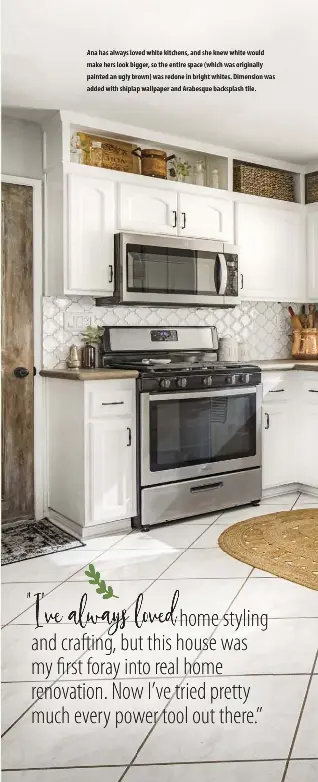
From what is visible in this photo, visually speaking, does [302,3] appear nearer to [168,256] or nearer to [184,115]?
[184,115]

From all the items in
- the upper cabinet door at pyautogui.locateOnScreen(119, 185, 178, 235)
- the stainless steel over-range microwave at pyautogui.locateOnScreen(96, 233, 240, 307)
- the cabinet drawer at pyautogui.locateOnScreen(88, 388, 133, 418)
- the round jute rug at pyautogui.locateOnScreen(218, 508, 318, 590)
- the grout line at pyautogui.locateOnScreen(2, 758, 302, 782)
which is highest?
the upper cabinet door at pyautogui.locateOnScreen(119, 185, 178, 235)

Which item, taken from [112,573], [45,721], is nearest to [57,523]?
[112,573]

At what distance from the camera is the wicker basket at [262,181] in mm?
4301

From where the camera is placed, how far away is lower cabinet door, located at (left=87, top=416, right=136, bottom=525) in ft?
10.8

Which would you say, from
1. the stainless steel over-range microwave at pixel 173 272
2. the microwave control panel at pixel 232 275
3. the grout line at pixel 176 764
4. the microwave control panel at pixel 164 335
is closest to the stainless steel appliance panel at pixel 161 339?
the microwave control panel at pixel 164 335

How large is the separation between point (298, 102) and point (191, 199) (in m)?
0.89

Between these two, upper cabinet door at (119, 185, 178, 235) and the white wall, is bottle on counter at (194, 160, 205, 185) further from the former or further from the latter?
the white wall

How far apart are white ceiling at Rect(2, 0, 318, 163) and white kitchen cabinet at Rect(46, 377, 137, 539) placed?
1.50m

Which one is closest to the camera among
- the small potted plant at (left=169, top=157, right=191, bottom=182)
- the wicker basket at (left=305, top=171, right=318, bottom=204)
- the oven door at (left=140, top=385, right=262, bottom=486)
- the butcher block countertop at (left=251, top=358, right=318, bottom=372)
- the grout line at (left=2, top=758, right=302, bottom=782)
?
the grout line at (left=2, top=758, right=302, bottom=782)

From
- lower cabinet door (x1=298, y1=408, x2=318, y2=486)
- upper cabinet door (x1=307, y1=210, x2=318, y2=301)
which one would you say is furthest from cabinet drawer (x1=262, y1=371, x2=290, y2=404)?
upper cabinet door (x1=307, y1=210, x2=318, y2=301)

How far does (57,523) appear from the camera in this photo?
11.8 feet

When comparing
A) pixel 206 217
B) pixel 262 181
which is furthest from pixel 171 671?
pixel 262 181

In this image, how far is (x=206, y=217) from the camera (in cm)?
407

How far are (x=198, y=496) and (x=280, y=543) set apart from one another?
637 mm
